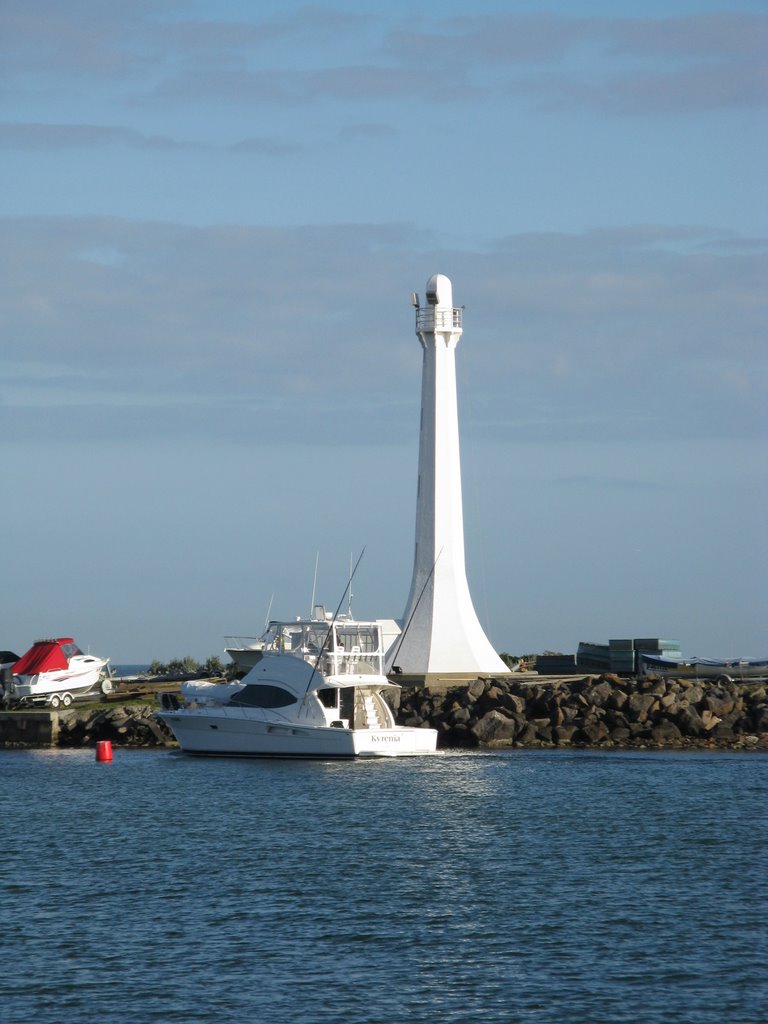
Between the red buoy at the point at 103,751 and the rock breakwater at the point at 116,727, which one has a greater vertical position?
the rock breakwater at the point at 116,727

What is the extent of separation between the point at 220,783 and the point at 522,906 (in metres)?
17.5

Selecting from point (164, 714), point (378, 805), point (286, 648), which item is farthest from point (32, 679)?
point (378, 805)

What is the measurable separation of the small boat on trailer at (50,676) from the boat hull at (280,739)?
10.8 meters

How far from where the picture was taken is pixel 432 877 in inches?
1084

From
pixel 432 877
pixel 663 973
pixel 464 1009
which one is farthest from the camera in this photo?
pixel 432 877

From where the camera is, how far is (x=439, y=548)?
169ft

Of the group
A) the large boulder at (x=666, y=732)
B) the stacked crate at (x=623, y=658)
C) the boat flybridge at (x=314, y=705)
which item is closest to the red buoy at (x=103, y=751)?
the boat flybridge at (x=314, y=705)

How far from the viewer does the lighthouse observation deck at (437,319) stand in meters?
52.4

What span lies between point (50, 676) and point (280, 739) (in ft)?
50.5

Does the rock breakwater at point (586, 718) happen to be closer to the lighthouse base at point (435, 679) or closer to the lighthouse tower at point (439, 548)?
the lighthouse base at point (435, 679)

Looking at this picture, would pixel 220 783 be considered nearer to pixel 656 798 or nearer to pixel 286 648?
pixel 286 648

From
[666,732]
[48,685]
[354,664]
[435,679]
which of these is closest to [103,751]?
[354,664]

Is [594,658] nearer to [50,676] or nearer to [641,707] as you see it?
[641,707]

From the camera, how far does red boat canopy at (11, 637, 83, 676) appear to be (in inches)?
2255
